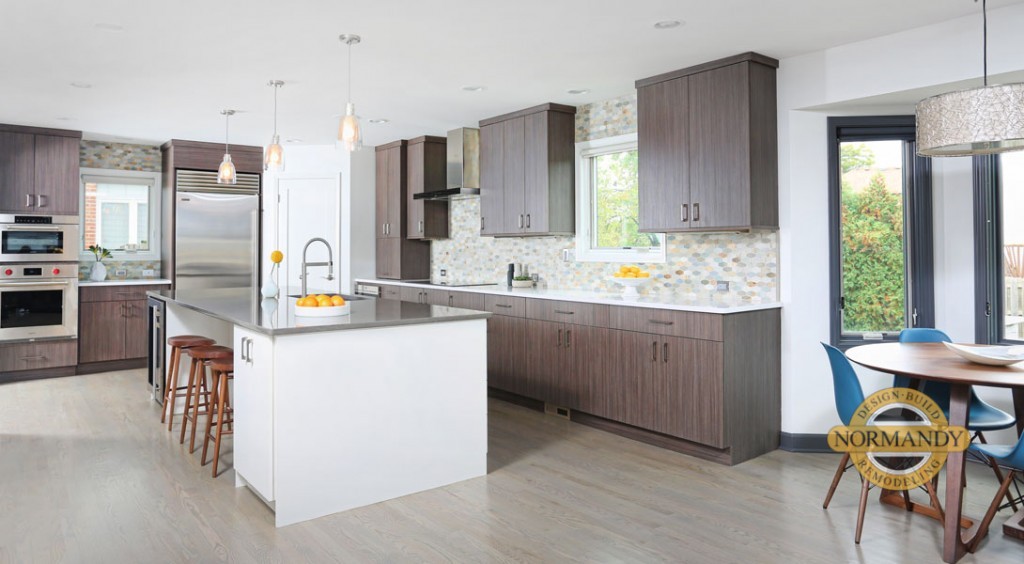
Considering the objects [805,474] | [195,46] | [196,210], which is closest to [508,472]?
[805,474]

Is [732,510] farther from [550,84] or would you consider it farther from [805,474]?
[550,84]

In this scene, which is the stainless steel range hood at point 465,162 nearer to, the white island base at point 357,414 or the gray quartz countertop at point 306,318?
the gray quartz countertop at point 306,318

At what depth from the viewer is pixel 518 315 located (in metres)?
5.27

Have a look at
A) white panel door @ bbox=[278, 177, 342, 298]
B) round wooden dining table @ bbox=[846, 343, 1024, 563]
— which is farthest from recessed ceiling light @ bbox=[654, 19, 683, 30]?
white panel door @ bbox=[278, 177, 342, 298]

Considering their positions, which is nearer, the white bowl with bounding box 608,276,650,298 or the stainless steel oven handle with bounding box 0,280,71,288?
Result: the white bowl with bounding box 608,276,650,298

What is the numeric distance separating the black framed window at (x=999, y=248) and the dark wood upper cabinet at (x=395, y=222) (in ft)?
16.6

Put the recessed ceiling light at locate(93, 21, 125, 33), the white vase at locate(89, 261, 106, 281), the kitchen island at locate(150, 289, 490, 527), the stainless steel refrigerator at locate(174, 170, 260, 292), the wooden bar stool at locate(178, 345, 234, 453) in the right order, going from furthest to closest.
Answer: the stainless steel refrigerator at locate(174, 170, 260, 292) → the white vase at locate(89, 261, 106, 281) → the wooden bar stool at locate(178, 345, 234, 453) → the recessed ceiling light at locate(93, 21, 125, 33) → the kitchen island at locate(150, 289, 490, 527)

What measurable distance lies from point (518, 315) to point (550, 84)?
5.70 feet

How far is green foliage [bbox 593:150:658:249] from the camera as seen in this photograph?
17.3 feet

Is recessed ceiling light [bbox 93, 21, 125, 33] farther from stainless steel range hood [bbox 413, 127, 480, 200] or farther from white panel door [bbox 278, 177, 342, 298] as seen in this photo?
white panel door [bbox 278, 177, 342, 298]


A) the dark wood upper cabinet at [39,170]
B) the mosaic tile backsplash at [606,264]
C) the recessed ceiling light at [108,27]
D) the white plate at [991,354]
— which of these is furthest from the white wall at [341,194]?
the white plate at [991,354]

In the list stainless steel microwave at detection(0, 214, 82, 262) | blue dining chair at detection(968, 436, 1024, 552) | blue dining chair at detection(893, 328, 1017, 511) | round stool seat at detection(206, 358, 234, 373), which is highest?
stainless steel microwave at detection(0, 214, 82, 262)

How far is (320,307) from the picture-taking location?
3.49m

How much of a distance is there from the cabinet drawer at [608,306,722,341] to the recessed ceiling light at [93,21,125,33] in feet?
10.8
